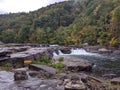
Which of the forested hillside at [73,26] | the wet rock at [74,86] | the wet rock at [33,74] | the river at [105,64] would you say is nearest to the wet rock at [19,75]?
the wet rock at [33,74]

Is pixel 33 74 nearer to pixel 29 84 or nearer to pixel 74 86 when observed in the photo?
pixel 29 84

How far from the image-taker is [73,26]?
99.5 meters

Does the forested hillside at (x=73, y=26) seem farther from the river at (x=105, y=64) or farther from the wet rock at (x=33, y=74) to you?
the wet rock at (x=33, y=74)

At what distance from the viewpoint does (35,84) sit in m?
11.0

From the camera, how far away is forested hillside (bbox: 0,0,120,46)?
243ft

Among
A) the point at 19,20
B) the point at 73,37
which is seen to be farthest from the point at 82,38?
the point at 19,20

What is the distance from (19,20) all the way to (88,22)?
50187mm

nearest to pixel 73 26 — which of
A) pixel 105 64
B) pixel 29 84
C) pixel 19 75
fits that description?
pixel 105 64

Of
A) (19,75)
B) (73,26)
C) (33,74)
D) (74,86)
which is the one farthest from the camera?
(73,26)

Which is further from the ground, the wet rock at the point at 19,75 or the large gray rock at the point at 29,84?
the wet rock at the point at 19,75

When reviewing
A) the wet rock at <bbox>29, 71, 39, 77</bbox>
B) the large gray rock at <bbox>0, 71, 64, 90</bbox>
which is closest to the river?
the wet rock at <bbox>29, 71, 39, 77</bbox>

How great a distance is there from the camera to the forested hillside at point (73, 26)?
74050 millimetres

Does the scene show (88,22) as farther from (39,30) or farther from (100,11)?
(39,30)

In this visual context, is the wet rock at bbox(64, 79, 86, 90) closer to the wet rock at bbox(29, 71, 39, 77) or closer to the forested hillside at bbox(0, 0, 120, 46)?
the wet rock at bbox(29, 71, 39, 77)
